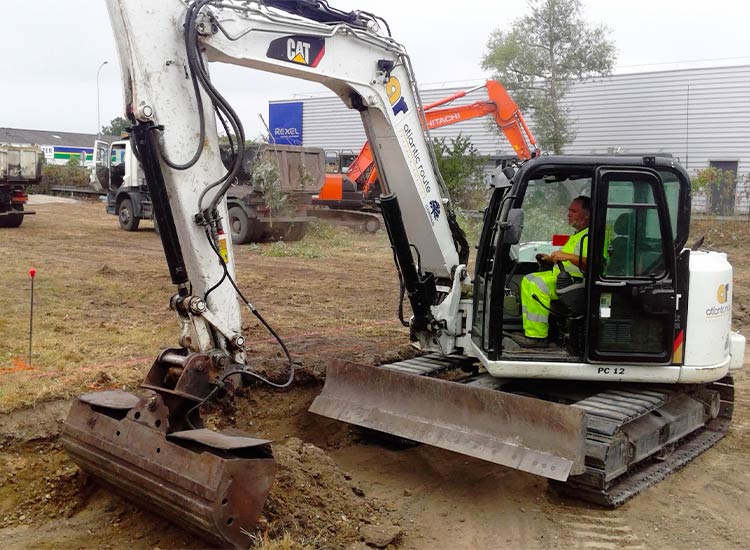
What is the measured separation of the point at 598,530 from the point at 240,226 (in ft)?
46.9

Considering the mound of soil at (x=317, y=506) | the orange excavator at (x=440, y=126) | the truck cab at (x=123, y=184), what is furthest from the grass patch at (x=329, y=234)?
the mound of soil at (x=317, y=506)

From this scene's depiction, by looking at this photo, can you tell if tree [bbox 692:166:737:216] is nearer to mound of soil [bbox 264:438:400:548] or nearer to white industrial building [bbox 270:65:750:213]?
white industrial building [bbox 270:65:750:213]

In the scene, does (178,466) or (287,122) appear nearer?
(178,466)

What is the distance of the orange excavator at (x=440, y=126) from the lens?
1728 centimetres

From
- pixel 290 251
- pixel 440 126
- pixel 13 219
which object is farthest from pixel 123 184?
pixel 440 126

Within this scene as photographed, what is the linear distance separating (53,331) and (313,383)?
3.20 m

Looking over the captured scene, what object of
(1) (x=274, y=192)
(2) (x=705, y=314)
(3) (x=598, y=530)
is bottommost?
(3) (x=598, y=530)

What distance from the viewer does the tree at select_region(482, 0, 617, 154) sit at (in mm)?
28922

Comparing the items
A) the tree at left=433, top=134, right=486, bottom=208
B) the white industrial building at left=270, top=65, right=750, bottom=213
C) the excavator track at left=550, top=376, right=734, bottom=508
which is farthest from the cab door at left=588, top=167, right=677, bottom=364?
the white industrial building at left=270, top=65, right=750, bottom=213

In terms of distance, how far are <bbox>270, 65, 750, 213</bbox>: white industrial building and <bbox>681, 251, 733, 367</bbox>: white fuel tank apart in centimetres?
2167

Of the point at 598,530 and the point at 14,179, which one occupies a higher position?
the point at 14,179

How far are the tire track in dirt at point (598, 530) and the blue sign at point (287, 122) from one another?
3450 cm

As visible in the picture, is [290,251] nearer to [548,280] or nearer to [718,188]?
[548,280]

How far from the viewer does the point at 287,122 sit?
39594mm
